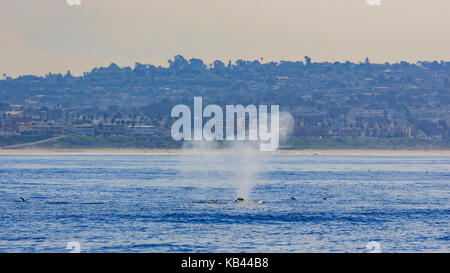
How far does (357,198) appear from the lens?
90.1 metres

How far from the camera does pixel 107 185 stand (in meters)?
112

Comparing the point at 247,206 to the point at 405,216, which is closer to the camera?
the point at 405,216

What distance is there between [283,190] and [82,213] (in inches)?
1514

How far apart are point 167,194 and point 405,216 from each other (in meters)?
33.3

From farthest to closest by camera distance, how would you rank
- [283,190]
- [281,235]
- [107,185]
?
1. [107,185]
2. [283,190]
3. [281,235]
